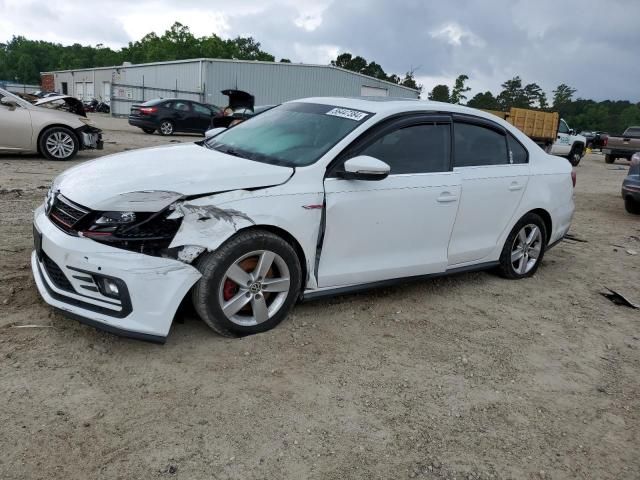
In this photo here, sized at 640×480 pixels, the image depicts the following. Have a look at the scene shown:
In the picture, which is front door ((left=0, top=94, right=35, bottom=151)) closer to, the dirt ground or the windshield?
the dirt ground

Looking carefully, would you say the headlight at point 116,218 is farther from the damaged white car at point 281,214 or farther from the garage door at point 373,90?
the garage door at point 373,90

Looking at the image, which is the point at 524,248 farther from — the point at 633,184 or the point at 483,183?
the point at 633,184

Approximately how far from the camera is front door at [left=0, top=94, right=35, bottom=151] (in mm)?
9477

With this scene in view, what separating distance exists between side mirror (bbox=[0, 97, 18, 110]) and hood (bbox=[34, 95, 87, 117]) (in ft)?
2.18

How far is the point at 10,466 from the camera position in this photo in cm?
221

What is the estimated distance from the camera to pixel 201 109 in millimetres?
21125

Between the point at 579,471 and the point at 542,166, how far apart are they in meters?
3.20

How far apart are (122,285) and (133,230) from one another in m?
0.32

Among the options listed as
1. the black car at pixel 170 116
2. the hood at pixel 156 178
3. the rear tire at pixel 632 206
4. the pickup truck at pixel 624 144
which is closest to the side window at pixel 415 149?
the hood at pixel 156 178

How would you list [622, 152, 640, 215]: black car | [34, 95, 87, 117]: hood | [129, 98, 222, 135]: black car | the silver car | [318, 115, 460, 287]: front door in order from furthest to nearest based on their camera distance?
[129, 98, 222, 135]: black car → [34, 95, 87, 117]: hood → the silver car → [622, 152, 640, 215]: black car → [318, 115, 460, 287]: front door

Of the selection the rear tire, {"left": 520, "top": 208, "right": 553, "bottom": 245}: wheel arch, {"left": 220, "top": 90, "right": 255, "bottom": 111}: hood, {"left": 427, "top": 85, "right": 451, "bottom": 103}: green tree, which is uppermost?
{"left": 427, "top": 85, "right": 451, "bottom": 103}: green tree

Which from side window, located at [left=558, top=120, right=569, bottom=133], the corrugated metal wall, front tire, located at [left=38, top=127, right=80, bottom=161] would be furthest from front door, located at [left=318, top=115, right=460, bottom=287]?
the corrugated metal wall

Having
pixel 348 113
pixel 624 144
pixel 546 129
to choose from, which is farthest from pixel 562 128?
pixel 348 113

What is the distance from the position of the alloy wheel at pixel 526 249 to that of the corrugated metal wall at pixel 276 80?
30656 millimetres
